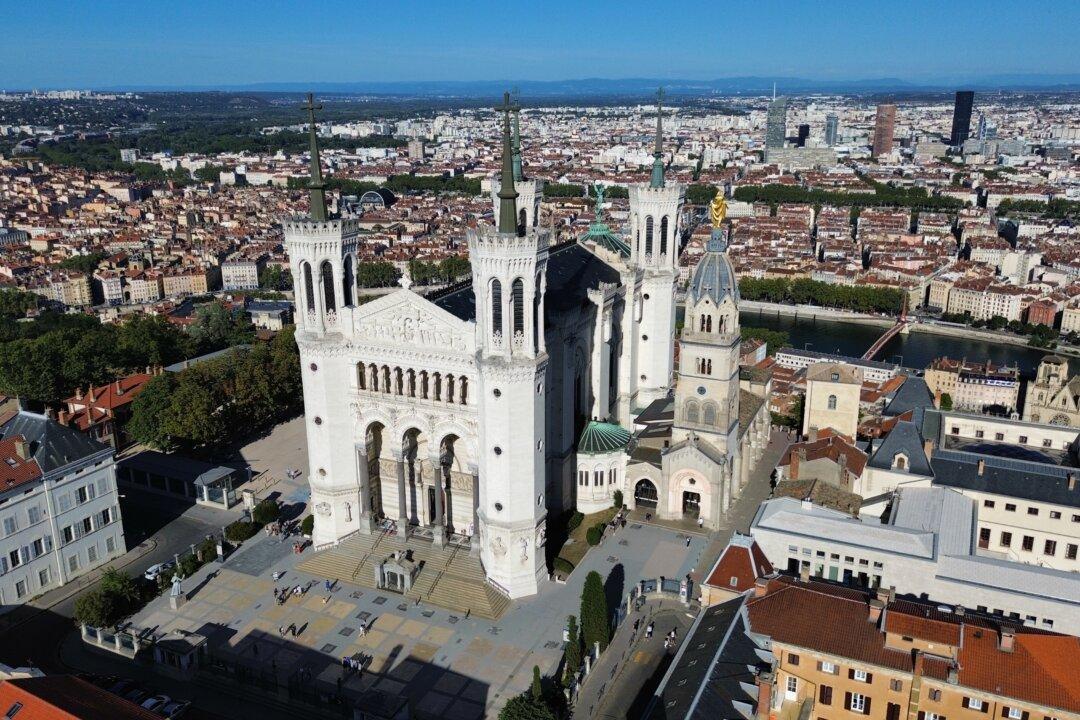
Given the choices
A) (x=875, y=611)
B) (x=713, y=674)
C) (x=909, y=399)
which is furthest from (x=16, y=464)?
(x=909, y=399)

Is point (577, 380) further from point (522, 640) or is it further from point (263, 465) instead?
point (263, 465)

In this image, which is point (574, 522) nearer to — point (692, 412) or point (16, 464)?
point (692, 412)

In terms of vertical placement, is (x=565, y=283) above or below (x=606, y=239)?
below

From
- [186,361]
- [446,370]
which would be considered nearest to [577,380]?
[446,370]

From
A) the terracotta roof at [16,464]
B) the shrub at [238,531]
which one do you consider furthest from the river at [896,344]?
the terracotta roof at [16,464]

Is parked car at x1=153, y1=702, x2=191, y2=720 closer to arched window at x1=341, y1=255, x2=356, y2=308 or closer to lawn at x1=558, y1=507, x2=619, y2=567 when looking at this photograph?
lawn at x1=558, y1=507, x2=619, y2=567
